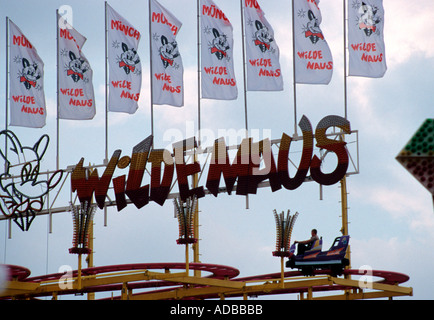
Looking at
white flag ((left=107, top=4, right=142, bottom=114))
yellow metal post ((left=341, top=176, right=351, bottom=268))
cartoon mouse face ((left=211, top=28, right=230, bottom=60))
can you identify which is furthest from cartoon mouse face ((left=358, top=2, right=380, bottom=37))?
white flag ((left=107, top=4, right=142, bottom=114))

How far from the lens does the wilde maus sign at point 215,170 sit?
99.2 ft

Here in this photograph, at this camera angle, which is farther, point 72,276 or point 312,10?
point 312,10

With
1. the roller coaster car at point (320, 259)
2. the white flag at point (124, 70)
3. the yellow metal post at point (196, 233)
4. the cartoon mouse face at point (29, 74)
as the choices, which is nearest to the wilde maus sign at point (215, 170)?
the yellow metal post at point (196, 233)

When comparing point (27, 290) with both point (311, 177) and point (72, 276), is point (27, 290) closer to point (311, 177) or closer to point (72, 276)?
point (72, 276)

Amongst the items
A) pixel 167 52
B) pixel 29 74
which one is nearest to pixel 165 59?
pixel 167 52

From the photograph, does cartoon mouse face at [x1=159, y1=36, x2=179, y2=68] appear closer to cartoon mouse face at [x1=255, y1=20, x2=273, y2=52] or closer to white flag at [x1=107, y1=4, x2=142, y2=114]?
white flag at [x1=107, y1=4, x2=142, y2=114]

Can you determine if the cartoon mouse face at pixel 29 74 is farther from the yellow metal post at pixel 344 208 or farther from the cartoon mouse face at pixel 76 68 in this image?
the yellow metal post at pixel 344 208

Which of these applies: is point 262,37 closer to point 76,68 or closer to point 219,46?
point 219,46

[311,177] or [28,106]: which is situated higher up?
[28,106]

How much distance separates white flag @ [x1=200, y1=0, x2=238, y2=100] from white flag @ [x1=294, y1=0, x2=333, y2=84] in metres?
2.98
